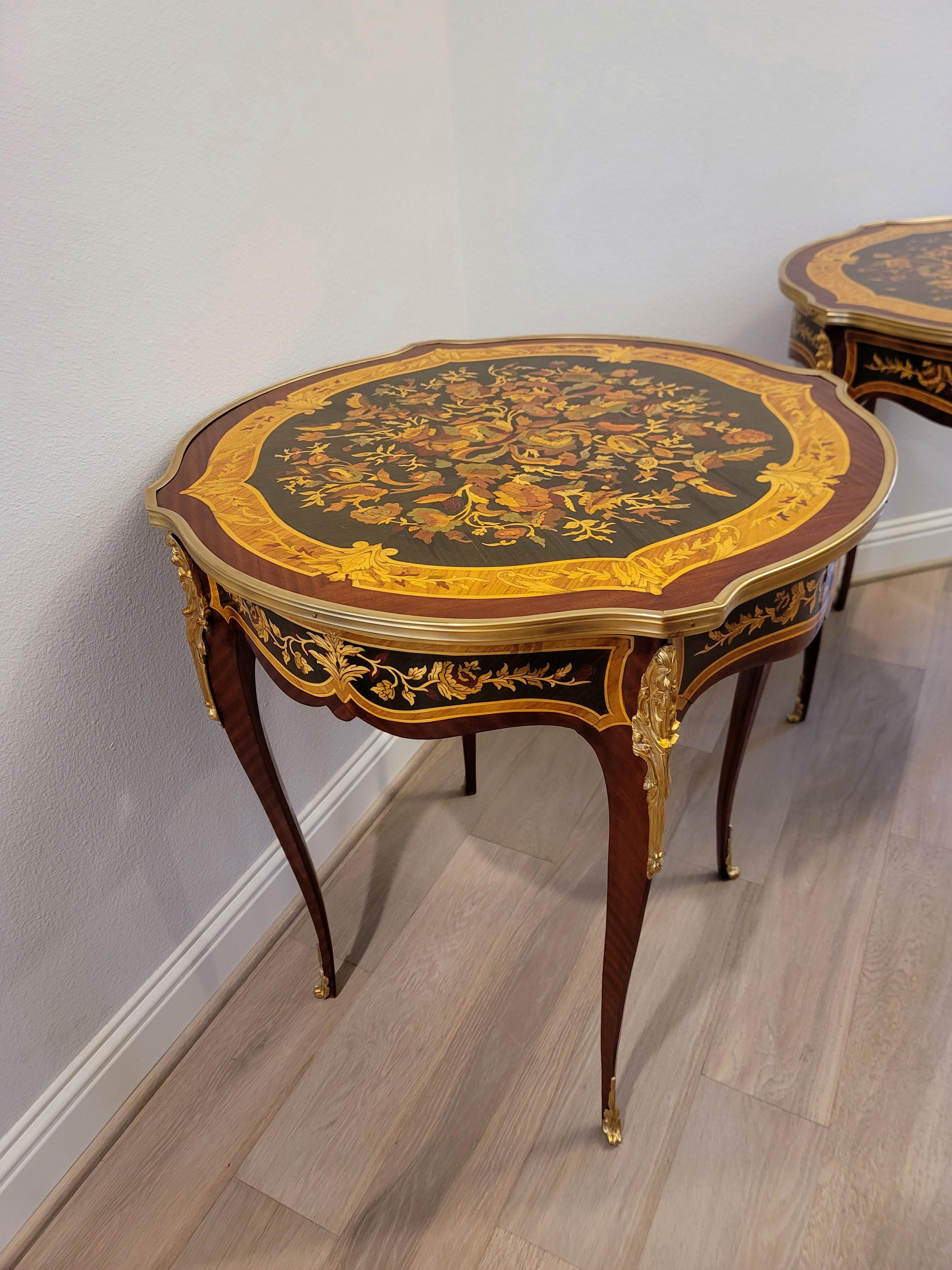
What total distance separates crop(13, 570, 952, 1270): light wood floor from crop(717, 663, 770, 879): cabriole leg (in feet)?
0.20

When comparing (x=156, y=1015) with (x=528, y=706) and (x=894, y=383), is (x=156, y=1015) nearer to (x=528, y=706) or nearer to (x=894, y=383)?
(x=528, y=706)

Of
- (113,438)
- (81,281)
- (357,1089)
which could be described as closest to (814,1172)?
(357,1089)

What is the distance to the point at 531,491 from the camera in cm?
89

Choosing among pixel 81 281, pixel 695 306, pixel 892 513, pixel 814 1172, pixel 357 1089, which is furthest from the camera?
pixel 892 513

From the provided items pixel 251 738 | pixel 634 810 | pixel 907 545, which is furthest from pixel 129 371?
pixel 907 545

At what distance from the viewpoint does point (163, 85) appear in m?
0.97

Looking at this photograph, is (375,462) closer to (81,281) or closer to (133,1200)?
(81,281)

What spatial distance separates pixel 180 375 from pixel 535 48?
3.46ft

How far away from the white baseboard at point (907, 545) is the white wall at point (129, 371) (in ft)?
4.85

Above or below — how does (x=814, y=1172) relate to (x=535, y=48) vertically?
below

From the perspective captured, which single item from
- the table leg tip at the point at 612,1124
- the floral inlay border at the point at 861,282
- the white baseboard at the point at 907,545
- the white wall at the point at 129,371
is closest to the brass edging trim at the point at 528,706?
the white wall at the point at 129,371

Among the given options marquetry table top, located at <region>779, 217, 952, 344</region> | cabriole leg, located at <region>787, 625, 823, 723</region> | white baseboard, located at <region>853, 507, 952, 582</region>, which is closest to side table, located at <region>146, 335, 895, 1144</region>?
marquetry table top, located at <region>779, 217, 952, 344</region>

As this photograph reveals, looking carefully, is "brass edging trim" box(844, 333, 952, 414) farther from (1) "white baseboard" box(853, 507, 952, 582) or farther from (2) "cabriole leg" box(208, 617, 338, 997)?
(2) "cabriole leg" box(208, 617, 338, 997)

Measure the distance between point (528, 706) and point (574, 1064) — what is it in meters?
0.68
